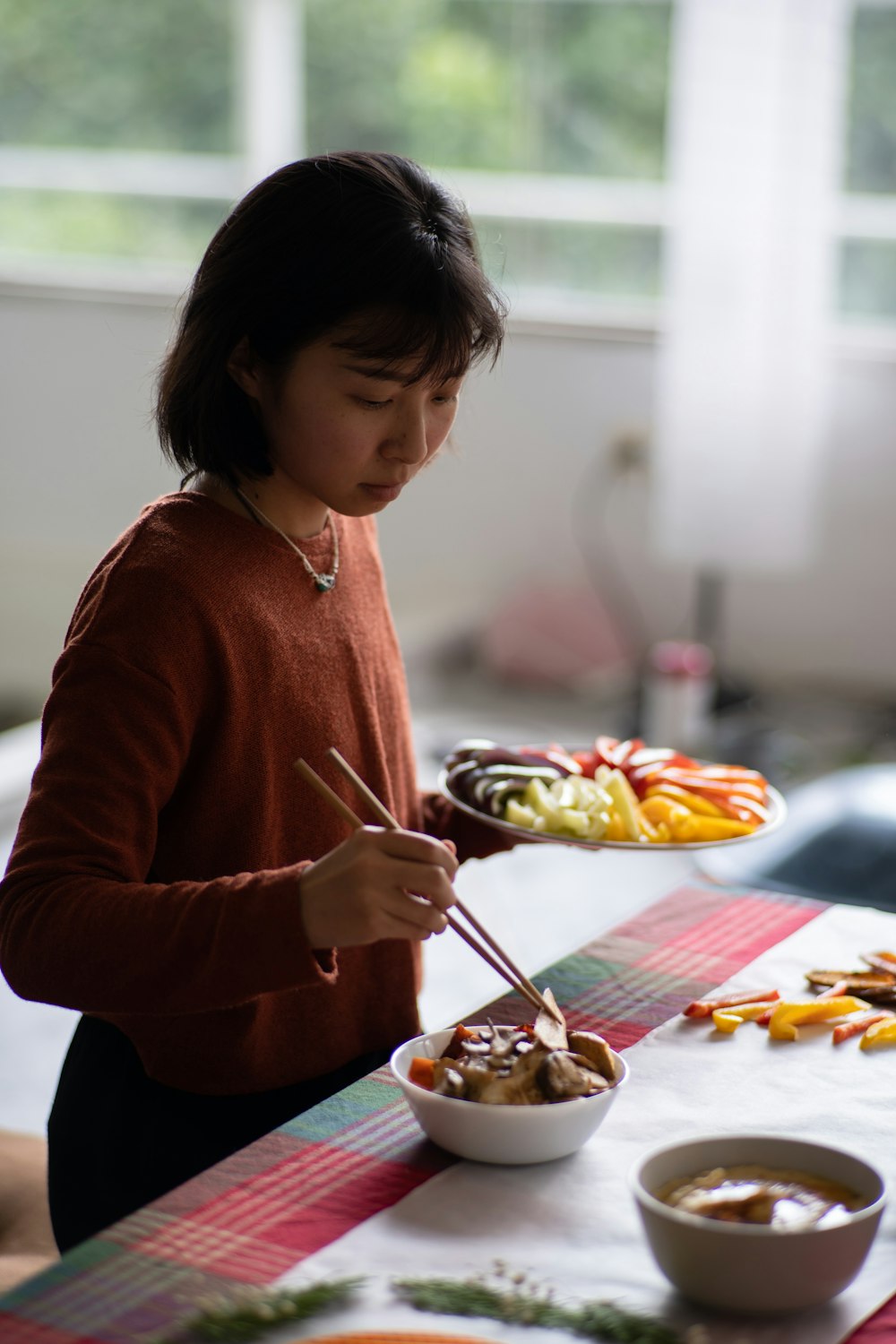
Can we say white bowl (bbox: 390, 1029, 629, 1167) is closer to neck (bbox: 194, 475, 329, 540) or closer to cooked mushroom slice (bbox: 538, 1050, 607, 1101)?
cooked mushroom slice (bbox: 538, 1050, 607, 1101)

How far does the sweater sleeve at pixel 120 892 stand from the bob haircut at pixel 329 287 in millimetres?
222

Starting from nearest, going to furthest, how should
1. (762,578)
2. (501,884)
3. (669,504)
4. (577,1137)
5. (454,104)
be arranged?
(577,1137) < (501,884) < (669,504) < (762,578) < (454,104)

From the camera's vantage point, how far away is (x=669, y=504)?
3732 mm

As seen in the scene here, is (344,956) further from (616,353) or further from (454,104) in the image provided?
(454,104)

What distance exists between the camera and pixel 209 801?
1.16 meters

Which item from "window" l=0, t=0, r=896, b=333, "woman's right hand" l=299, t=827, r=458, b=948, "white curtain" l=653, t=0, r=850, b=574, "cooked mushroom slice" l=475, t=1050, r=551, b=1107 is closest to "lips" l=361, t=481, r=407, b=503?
"woman's right hand" l=299, t=827, r=458, b=948

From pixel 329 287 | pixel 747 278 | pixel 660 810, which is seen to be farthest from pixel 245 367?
pixel 747 278

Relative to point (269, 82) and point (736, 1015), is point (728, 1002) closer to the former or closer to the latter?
point (736, 1015)

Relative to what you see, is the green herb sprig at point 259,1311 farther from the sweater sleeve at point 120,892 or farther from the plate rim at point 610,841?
the plate rim at point 610,841

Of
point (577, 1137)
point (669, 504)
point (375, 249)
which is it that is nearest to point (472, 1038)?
point (577, 1137)

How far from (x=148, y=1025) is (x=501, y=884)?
1.91 meters

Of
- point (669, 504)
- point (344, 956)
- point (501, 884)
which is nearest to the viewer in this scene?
point (344, 956)

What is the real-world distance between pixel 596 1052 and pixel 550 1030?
0.03 metres

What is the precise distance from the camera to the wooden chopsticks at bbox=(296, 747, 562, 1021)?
992 millimetres
